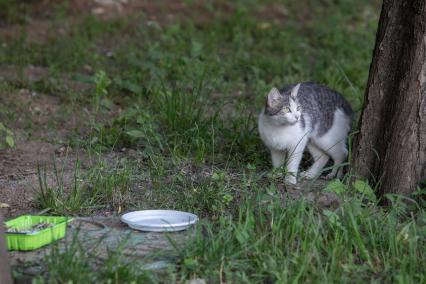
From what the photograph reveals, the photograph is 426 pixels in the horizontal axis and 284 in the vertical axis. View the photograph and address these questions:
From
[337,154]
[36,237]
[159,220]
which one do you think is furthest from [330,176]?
[36,237]

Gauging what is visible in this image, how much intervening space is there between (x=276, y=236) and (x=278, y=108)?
1331mm

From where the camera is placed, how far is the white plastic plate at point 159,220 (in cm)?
415

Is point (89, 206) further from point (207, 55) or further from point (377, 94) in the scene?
point (207, 55)

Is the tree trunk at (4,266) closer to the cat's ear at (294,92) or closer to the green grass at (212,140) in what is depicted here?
the green grass at (212,140)

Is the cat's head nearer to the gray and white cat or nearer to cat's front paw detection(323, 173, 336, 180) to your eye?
the gray and white cat

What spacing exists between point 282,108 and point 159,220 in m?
1.22

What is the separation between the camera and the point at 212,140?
5543mm

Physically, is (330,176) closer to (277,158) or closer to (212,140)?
(277,158)

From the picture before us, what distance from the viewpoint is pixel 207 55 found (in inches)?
330

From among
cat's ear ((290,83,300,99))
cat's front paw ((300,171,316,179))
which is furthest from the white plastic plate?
cat's ear ((290,83,300,99))

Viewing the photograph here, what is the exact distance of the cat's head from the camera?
4.98 m

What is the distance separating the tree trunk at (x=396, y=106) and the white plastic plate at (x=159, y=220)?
4.15 feet

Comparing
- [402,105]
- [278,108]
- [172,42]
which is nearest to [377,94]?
[402,105]

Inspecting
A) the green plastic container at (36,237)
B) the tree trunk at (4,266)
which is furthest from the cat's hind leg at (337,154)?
the tree trunk at (4,266)
